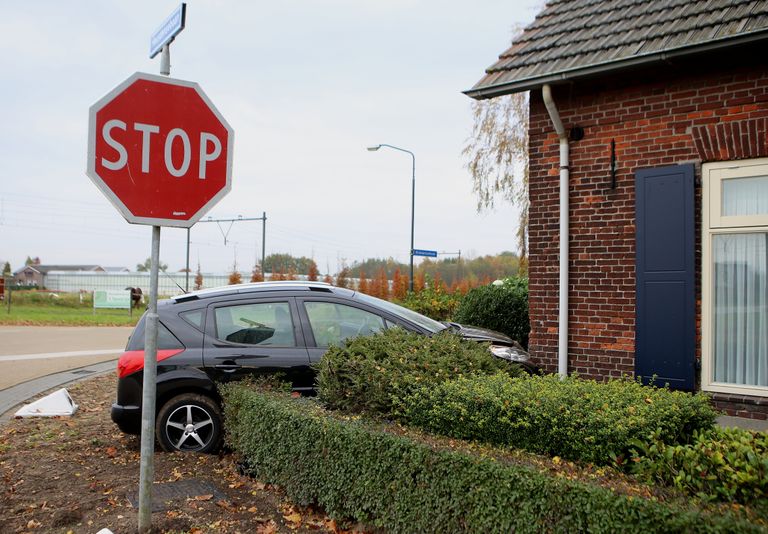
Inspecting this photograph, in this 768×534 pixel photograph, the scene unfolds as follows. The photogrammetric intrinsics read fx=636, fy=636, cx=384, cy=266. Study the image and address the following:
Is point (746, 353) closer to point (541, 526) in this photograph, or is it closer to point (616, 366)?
point (616, 366)

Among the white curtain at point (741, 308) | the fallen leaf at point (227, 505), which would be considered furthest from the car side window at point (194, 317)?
the white curtain at point (741, 308)

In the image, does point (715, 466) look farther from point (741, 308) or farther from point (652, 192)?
point (652, 192)

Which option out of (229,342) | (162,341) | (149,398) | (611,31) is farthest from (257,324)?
(611,31)

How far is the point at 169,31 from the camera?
12.3 ft

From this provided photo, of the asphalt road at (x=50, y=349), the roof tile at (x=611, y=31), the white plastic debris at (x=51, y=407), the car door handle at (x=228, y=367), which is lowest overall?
the asphalt road at (x=50, y=349)

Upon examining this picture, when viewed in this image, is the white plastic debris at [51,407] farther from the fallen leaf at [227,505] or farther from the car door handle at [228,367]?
the fallen leaf at [227,505]

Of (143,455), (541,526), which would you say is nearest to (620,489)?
(541,526)

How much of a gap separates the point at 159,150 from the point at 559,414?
2.78m

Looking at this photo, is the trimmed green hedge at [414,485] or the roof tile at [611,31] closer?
the trimmed green hedge at [414,485]

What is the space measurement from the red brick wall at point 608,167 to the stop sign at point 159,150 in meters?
3.99

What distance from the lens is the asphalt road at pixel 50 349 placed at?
12.3 m

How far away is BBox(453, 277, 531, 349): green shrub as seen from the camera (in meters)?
10.9

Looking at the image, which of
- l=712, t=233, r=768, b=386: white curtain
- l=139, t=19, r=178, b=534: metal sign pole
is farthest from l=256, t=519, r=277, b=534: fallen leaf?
l=712, t=233, r=768, b=386: white curtain

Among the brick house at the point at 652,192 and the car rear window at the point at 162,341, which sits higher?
the brick house at the point at 652,192
